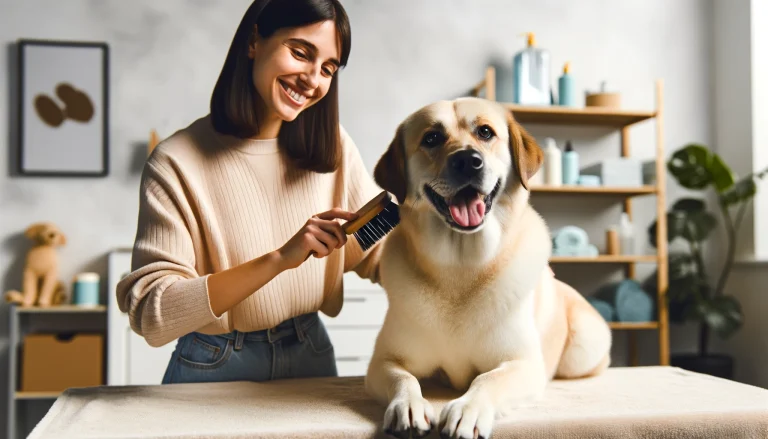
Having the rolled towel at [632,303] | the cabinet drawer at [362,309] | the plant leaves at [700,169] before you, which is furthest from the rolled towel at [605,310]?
the cabinet drawer at [362,309]

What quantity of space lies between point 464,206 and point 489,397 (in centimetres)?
34

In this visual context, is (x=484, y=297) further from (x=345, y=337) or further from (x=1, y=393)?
(x=1, y=393)

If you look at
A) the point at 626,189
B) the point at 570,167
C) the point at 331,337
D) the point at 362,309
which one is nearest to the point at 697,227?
the point at 626,189

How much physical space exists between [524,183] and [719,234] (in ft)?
11.1

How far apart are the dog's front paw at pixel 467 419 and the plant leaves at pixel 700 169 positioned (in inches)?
122

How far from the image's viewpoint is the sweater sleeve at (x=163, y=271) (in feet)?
3.89

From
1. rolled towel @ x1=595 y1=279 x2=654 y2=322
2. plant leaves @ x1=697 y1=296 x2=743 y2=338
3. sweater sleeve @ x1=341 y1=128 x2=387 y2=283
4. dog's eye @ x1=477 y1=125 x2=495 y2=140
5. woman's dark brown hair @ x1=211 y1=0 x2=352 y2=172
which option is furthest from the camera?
rolled towel @ x1=595 y1=279 x2=654 y2=322

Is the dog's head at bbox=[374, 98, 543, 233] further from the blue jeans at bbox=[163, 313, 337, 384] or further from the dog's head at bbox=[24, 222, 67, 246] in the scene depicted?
the dog's head at bbox=[24, 222, 67, 246]

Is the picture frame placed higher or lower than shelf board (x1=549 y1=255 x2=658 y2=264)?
higher

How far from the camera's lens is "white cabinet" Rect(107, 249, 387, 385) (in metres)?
3.03

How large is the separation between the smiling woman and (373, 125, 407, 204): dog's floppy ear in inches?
4.4

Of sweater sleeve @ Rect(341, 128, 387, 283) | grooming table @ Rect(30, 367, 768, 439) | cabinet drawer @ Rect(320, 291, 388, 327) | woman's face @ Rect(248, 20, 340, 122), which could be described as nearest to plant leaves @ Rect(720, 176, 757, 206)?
cabinet drawer @ Rect(320, 291, 388, 327)

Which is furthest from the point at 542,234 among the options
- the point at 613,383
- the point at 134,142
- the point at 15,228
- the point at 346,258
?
the point at 15,228

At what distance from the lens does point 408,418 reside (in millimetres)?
932
